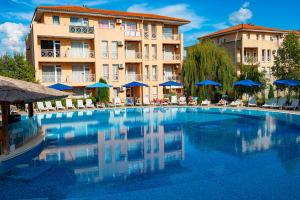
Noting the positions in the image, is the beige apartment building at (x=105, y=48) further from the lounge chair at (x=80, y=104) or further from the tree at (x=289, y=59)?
the tree at (x=289, y=59)

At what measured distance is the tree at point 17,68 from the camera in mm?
28250

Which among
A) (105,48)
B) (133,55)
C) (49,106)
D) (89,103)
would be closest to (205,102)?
(133,55)

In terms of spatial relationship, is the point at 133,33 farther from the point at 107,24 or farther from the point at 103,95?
the point at 103,95

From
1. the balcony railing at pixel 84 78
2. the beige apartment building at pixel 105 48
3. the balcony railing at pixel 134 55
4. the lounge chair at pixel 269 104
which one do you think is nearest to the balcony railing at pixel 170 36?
the beige apartment building at pixel 105 48

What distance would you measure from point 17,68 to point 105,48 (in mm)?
9114

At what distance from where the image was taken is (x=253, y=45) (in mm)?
39562

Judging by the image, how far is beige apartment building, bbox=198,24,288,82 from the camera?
3947 cm

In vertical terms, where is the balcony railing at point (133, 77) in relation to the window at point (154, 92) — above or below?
above

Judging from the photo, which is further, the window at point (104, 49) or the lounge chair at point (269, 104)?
the window at point (104, 49)

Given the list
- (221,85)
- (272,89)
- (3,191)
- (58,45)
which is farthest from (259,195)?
(272,89)

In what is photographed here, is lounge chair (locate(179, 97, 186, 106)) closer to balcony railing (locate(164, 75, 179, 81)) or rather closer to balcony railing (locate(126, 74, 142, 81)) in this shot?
balcony railing (locate(164, 75, 179, 81))

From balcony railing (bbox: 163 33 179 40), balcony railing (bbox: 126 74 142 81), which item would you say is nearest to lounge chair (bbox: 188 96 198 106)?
balcony railing (bbox: 126 74 142 81)

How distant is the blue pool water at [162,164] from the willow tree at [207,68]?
14.6 metres

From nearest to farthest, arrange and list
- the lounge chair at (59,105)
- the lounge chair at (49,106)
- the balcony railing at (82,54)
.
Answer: the lounge chair at (49,106)
the lounge chair at (59,105)
the balcony railing at (82,54)
